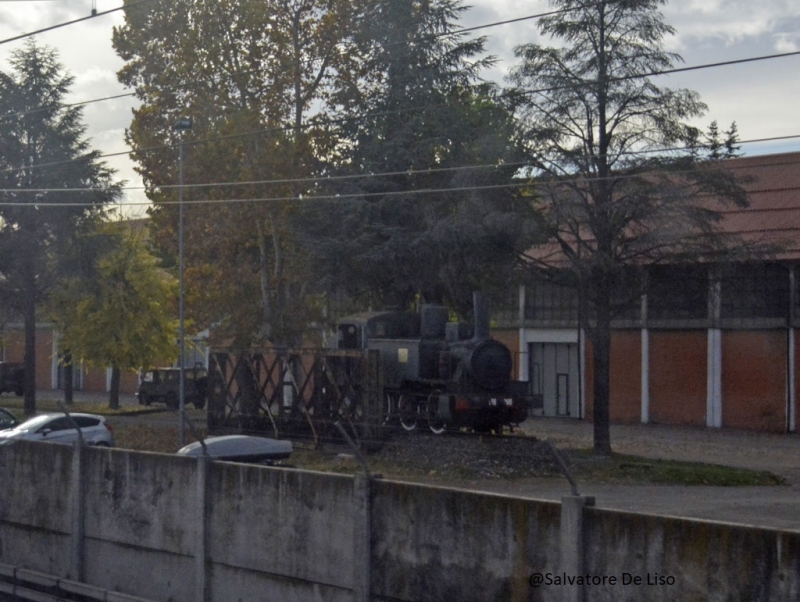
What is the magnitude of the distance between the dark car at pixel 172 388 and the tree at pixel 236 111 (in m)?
11.9

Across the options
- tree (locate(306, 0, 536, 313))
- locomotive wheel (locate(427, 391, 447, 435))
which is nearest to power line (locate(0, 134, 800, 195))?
tree (locate(306, 0, 536, 313))

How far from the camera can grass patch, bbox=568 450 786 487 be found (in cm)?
2391

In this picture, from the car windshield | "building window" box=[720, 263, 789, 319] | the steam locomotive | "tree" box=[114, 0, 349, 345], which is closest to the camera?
the car windshield

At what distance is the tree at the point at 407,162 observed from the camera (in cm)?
2939

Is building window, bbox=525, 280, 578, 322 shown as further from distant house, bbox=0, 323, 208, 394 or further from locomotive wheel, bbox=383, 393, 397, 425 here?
distant house, bbox=0, 323, 208, 394

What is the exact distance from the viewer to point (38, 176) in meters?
42.2

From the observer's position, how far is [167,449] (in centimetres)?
3120

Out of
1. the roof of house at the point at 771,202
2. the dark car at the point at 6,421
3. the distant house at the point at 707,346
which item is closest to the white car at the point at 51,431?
the dark car at the point at 6,421

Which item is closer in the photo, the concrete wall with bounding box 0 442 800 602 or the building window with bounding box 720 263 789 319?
the concrete wall with bounding box 0 442 800 602

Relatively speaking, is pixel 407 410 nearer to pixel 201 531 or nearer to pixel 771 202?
pixel 201 531

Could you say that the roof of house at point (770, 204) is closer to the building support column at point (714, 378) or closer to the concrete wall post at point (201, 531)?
the building support column at point (714, 378)

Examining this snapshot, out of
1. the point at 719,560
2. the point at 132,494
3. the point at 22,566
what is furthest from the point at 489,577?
the point at 22,566

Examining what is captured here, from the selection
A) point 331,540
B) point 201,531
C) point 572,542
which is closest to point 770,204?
point 201,531

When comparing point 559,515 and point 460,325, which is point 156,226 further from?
point 559,515
